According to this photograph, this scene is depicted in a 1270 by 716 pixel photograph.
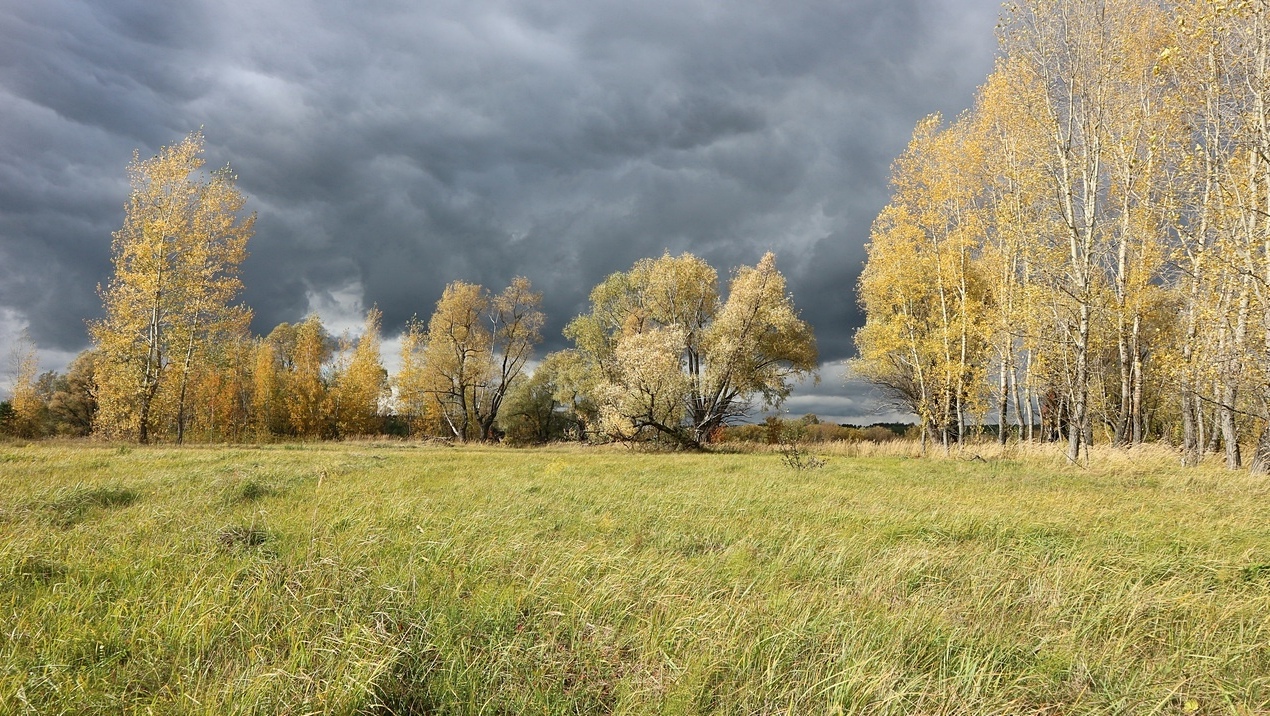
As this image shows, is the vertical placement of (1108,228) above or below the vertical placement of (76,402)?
above

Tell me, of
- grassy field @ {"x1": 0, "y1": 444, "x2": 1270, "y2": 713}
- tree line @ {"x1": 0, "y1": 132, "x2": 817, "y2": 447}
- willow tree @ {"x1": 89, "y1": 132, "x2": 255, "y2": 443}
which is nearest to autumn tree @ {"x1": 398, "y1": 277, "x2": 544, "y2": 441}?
tree line @ {"x1": 0, "y1": 132, "x2": 817, "y2": 447}

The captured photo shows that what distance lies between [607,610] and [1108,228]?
22204mm

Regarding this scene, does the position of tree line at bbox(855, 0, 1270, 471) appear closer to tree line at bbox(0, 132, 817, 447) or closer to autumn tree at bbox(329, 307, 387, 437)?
tree line at bbox(0, 132, 817, 447)

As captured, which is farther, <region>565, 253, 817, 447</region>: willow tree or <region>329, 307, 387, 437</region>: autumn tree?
<region>329, 307, 387, 437</region>: autumn tree

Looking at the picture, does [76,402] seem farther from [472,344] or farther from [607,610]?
[607,610]

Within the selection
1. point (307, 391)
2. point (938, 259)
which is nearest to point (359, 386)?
point (307, 391)

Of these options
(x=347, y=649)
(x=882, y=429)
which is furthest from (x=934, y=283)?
(x=347, y=649)

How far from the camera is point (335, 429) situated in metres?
49.2

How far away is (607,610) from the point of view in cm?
→ 374

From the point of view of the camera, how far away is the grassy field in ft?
9.07

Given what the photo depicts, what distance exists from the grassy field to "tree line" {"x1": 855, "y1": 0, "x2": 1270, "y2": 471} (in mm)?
10773

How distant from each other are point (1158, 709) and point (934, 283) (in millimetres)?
28999

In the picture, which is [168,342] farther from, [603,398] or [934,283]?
[934,283]

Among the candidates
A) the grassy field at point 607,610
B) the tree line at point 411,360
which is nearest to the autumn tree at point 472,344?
the tree line at point 411,360
